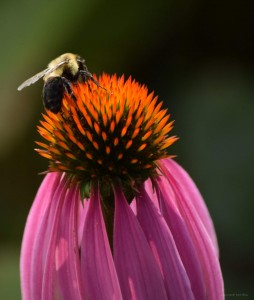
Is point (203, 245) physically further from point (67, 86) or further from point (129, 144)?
point (67, 86)

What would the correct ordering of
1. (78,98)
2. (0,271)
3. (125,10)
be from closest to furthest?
(78,98), (0,271), (125,10)

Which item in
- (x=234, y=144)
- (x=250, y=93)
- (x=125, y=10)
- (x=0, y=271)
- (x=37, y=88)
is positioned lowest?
(x=0, y=271)

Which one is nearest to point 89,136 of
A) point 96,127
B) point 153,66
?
point 96,127

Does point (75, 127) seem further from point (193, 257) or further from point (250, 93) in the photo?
point (250, 93)

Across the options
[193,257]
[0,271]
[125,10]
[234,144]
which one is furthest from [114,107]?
[125,10]

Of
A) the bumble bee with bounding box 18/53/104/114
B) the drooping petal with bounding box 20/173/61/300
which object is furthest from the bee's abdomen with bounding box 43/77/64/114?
the drooping petal with bounding box 20/173/61/300
